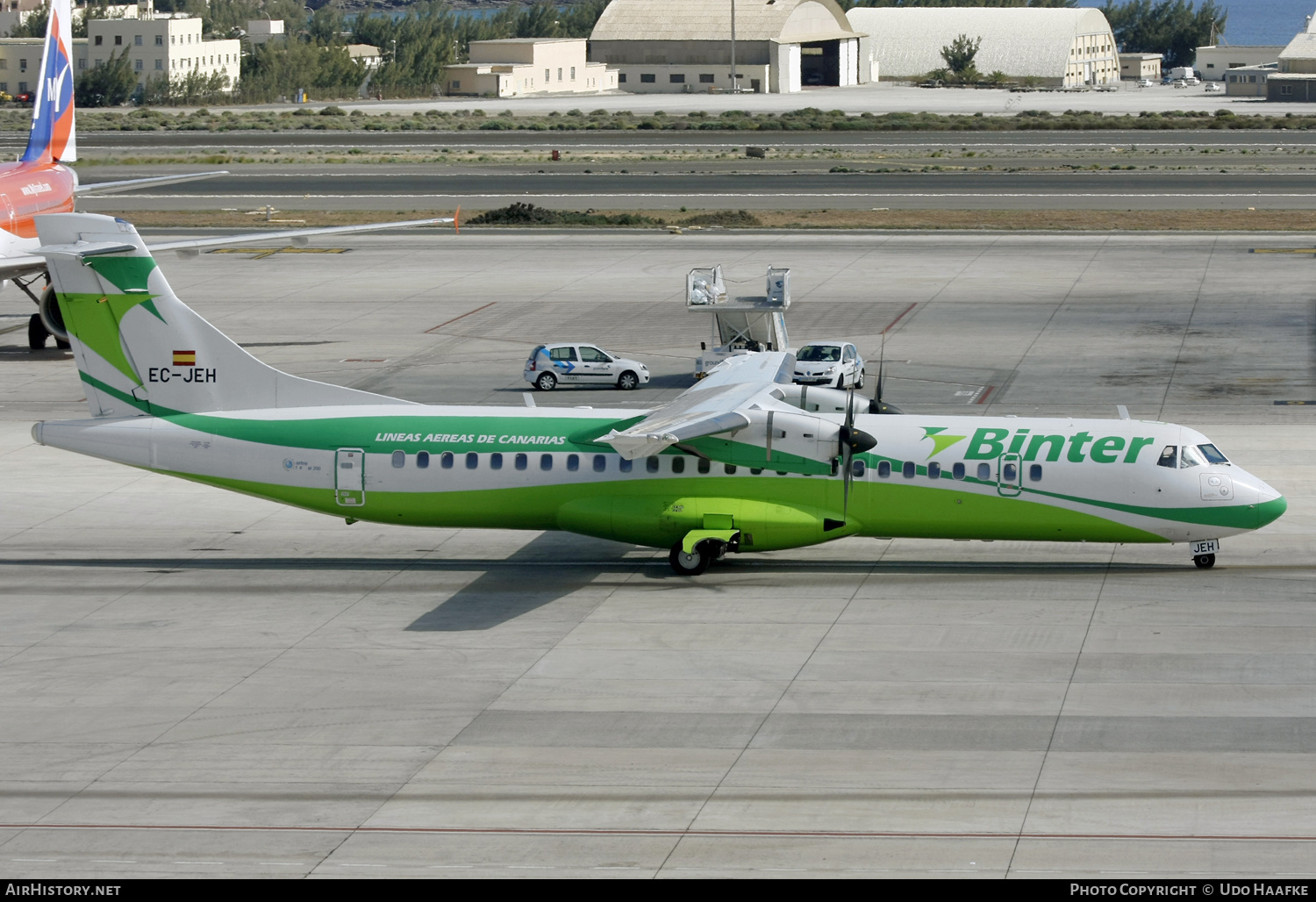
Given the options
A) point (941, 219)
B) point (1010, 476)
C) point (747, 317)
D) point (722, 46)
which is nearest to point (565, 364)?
point (747, 317)

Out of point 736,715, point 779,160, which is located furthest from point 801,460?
point 779,160

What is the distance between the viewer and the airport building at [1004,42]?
17762cm

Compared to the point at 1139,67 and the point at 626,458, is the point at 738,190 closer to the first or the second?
the point at 626,458

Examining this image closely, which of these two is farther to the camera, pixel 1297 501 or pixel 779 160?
pixel 779 160

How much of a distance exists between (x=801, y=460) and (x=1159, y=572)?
24.5 ft

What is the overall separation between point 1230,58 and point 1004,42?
29.7m

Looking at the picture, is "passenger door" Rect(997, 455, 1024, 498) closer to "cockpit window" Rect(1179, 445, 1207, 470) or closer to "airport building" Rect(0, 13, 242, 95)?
"cockpit window" Rect(1179, 445, 1207, 470)

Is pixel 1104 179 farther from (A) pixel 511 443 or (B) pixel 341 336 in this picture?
(A) pixel 511 443

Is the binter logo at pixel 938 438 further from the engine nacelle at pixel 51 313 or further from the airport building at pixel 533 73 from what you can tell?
the airport building at pixel 533 73

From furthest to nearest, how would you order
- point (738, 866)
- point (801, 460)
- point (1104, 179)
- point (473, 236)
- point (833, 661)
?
point (1104, 179)
point (473, 236)
point (801, 460)
point (833, 661)
point (738, 866)

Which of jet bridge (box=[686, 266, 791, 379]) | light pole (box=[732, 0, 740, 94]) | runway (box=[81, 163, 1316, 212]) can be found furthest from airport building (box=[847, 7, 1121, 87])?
jet bridge (box=[686, 266, 791, 379])

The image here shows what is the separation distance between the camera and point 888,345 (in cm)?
5450

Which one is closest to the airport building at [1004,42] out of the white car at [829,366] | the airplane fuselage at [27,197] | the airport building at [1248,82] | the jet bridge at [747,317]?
the airport building at [1248,82]

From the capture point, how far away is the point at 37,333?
2210 inches
